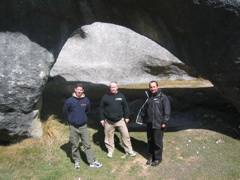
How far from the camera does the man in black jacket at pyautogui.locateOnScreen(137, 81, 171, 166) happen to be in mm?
4734

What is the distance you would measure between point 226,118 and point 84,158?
375 cm

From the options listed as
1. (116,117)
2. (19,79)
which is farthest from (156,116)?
(19,79)

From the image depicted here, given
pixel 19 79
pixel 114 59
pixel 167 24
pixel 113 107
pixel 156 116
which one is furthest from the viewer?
pixel 114 59

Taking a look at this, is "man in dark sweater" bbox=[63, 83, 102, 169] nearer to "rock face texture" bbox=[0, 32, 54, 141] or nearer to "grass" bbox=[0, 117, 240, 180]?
"grass" bbox=[0, 117, 240, 180]

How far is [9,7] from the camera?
539 centimetres

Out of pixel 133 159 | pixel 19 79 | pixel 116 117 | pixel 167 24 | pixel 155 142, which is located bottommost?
pixel 133 159

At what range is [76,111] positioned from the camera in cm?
488

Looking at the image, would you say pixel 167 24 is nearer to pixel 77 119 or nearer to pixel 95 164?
pixel 77 119

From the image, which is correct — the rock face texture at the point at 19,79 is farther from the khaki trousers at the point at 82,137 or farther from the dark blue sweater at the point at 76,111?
the khaki trousers at the point at 82,137

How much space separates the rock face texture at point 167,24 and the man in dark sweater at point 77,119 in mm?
1223

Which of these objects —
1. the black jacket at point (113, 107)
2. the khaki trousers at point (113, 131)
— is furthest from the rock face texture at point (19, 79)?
the khaki trousers at point (113, 131)

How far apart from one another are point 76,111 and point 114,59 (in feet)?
28.1

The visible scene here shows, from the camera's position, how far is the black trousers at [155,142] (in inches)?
188

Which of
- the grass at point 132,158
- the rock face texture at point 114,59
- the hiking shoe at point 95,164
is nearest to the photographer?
the grass at point 132,158
